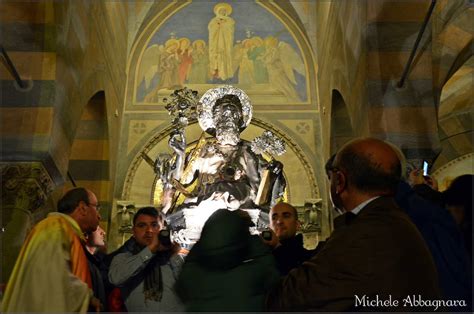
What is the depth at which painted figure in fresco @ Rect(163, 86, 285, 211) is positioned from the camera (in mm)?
7801

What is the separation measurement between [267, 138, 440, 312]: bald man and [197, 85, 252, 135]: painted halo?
22.1ft

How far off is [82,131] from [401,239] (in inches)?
364

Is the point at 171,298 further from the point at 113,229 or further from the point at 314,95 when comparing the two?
the point at 314,95

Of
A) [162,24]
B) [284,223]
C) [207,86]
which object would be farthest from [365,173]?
[162,24]

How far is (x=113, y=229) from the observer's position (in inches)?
430

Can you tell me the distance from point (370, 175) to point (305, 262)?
0.45 metres

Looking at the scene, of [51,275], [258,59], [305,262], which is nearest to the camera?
[305,262]

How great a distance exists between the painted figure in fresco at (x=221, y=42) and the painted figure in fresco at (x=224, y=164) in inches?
141

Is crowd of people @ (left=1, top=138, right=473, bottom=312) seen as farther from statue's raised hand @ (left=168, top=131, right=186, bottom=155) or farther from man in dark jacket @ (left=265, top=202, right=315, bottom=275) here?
statue's raised hand @ (left=168, top=131, right=186, bottom=155)

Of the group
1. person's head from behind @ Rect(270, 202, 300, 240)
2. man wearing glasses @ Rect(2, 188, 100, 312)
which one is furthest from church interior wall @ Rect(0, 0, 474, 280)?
man wearing glasses @ Rect(2, 188, 100, 312)

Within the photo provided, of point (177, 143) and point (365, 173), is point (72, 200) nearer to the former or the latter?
point (365, 173)

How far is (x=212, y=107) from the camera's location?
908cm

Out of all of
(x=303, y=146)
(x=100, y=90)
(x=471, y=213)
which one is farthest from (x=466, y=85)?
(x=471, y=213)

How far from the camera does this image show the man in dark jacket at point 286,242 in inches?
138
